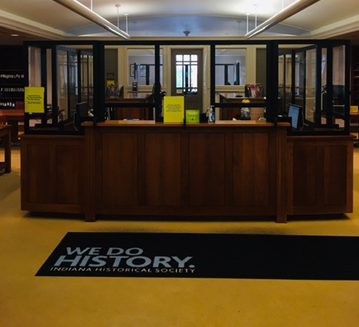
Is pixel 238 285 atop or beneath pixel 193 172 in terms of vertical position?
beneath

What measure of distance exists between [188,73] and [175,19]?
1.61 meters

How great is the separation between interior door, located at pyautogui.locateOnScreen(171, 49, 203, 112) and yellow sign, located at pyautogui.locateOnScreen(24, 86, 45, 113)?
9.43 m

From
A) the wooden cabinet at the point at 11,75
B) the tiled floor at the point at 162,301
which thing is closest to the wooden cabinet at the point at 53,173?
the tiled floor at the point at 162,301

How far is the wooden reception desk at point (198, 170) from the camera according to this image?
5.27m

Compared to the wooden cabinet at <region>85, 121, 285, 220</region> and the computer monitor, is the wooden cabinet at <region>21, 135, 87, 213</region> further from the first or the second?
the computer monitor

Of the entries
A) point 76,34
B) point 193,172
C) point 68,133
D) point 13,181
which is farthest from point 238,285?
point 76,34

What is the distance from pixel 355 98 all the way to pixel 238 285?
12610mm

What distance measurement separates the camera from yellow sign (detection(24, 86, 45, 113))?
5414mm

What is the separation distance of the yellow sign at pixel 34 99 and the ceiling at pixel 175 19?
4.74m

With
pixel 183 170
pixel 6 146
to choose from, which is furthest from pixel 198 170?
pixel 6 146

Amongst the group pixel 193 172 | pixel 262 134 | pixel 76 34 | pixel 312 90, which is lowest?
pixel 193 172

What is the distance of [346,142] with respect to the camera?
212 inches

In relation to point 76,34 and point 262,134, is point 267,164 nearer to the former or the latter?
point 262,134

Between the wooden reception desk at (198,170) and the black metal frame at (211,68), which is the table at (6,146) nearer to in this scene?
the black metal frame at (211,68)
